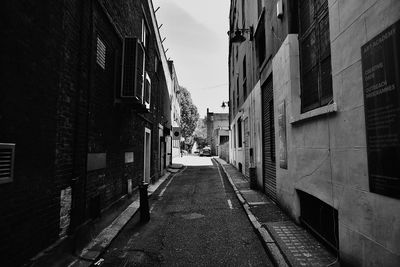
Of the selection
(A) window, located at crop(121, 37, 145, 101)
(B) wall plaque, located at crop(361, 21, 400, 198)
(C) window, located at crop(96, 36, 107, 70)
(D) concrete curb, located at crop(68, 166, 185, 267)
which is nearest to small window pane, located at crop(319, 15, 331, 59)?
(B) wall plaque, located at crop(361, 21, 400, 198)

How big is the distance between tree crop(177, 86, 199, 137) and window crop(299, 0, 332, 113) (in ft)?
139

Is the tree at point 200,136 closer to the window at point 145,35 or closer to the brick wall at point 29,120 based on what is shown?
the window at point 145,35

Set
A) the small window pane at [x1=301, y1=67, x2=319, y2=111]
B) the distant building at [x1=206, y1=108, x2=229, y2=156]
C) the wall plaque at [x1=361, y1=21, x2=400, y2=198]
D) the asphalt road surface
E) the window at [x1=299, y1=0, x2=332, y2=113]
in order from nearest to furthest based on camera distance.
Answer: the wall plaque at [x1=361, y1=21, x2=400, y2=198], the asphalt road surface, the window at [x1=299, y1=0, x2=332, y2=113], the small window pane at [x1=301, y1=67, x2=319, y2=111], the distant building at [x1=206, y1=108, x2=229, y2=156]

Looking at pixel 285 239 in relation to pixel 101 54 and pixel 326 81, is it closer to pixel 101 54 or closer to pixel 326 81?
pixel 326 81

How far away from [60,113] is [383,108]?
456 centimetres

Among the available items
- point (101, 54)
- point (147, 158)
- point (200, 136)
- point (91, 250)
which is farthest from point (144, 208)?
point (200, 136)

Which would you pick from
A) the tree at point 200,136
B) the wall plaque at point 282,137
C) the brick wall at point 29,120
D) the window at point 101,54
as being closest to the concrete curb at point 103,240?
the brick wall at point 29,120

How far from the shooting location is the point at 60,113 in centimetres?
421

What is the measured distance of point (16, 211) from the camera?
3131mm

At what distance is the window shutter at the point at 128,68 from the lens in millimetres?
6727

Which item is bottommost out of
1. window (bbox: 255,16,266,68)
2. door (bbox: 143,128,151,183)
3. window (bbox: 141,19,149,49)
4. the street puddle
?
the street puddle

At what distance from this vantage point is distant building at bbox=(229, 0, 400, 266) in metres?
2.84

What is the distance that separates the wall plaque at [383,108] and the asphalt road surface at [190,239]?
2.38 metres

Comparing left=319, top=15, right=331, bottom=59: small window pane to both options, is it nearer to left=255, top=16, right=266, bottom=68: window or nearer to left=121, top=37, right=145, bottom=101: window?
left=121, top=37, right=145, bottom=101: window
